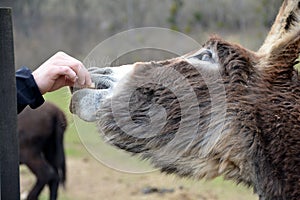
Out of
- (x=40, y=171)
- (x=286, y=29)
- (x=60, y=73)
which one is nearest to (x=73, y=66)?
(x=60, y=73)

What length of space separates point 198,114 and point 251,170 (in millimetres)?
273

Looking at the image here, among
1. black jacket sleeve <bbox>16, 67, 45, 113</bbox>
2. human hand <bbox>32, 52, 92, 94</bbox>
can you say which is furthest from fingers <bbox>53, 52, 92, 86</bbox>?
black jacket sleeve <bbox>16, 67, 45, 113</bbox>

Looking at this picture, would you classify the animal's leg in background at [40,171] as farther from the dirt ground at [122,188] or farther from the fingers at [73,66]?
the fingers at [73,66]

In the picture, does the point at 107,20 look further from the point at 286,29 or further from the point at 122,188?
the point at 286,29

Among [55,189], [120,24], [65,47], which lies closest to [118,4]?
[120,24]

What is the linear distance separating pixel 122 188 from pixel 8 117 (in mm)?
8525

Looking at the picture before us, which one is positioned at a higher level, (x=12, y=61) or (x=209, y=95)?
(x=12, y=61)

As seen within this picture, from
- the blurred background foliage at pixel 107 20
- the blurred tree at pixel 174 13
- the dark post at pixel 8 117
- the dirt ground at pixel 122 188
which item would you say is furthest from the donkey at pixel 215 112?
the blurred tree at pixel 174 13

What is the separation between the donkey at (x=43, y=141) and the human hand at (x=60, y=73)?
29.1 ft

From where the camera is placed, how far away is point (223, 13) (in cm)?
1791

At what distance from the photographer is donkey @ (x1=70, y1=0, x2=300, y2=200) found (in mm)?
2402

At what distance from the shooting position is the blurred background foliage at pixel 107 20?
54.2 ft

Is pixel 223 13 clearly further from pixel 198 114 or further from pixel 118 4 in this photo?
pixel 198 114

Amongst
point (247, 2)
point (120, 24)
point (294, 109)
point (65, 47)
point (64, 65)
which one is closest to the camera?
point (64, 65)
